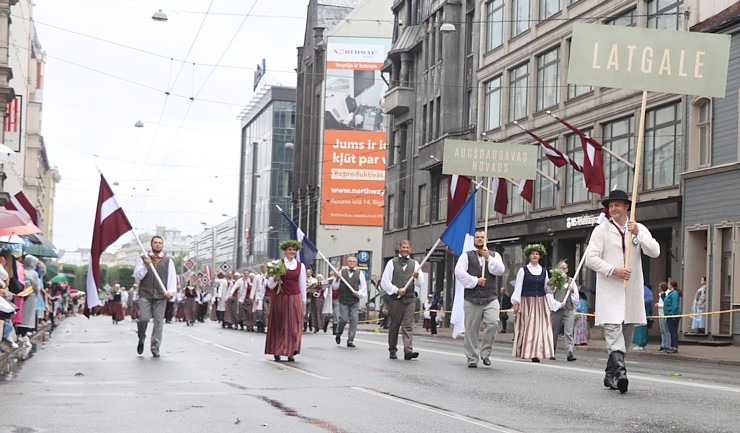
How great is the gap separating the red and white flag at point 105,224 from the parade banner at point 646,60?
8.77m

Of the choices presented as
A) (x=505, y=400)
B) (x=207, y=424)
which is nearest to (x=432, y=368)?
(x=505, y=400)

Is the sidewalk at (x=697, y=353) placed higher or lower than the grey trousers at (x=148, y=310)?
lower

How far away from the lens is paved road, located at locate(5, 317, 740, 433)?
9.14m

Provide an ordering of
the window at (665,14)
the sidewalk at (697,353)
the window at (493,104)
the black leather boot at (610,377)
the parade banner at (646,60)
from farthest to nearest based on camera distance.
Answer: the window at (493,104) → the window at (665,14) → the sidewalk at (697,353) → the parade banner at (646,60) → the black leather boot at (610,377)

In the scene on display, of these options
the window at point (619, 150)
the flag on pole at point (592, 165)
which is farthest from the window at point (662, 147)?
the flag on pole at point (592, 165)

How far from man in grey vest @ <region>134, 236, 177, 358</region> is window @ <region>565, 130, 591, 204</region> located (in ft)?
74.5

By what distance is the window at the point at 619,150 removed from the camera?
36.8 metres

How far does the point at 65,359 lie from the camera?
59.9 feet

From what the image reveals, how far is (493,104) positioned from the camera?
49531mm

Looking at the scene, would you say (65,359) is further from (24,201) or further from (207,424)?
(24,201)

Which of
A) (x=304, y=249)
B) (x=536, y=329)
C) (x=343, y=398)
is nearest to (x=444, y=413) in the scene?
(x=343, y=398)

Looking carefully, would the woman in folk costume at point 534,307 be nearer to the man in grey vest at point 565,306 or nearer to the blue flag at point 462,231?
the blue flag at point 462,231

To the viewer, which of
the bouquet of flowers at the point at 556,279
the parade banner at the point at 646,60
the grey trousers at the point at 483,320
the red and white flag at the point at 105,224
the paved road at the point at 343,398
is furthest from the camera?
the bouquet of flowers at the point at 556,279

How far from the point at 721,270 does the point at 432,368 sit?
18.1 meters
